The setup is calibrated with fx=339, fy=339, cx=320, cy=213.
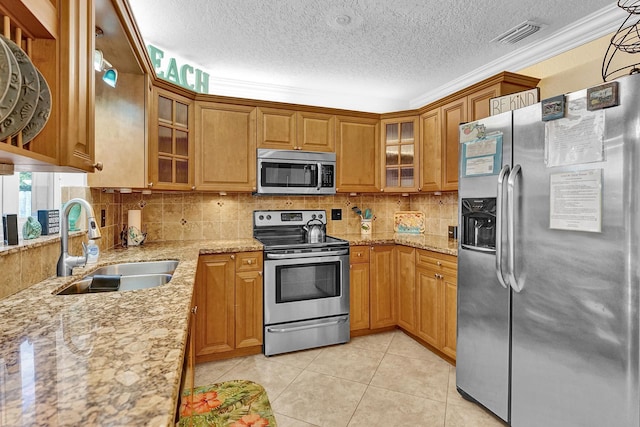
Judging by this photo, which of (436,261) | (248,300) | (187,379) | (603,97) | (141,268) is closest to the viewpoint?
(187,379)

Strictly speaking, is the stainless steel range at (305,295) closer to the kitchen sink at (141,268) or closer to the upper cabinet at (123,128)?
the kitchen sink at (141,268)

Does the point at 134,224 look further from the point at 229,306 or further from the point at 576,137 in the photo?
the point at 576,137

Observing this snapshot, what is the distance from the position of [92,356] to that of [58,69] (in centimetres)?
80

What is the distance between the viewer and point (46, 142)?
98cm

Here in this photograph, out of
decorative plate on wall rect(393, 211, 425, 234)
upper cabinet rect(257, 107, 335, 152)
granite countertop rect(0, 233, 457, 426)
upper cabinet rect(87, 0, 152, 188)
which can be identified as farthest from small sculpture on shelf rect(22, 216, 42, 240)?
decorative plate on wall rect(393, 211, 425, 234)

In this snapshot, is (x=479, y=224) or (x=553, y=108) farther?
(x=479, y=224)

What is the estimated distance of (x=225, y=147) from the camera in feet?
9.72

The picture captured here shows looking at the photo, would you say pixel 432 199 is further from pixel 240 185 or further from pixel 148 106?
pixel 148 106

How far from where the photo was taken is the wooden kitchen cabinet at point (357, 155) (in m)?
3.32

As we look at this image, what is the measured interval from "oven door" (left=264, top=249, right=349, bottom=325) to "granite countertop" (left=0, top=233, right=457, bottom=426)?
137 cm

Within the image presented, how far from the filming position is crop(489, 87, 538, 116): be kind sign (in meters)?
2.18

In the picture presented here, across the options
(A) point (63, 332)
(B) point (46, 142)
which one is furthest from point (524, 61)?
(A) point (63, 332)

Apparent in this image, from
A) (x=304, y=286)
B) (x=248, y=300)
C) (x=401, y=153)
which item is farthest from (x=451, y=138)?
(x=248, y=300)

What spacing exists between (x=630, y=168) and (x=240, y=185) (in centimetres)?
255
